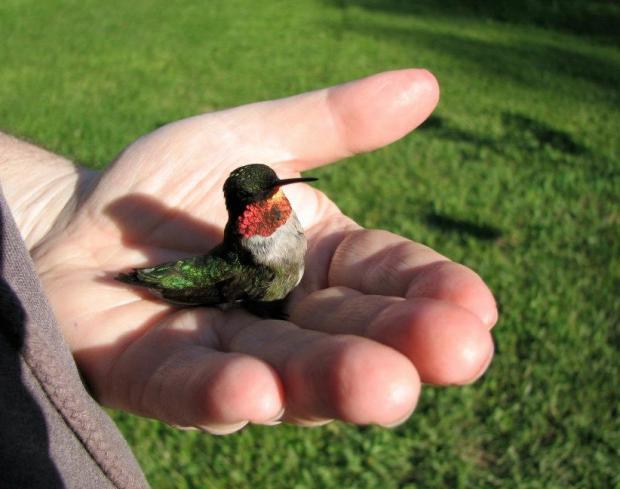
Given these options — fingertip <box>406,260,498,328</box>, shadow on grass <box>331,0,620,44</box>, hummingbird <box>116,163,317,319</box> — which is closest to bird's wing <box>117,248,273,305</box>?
hummingbird <box>116,163,317,319</box>

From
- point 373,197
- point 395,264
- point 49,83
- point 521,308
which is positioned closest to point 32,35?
point 49,83

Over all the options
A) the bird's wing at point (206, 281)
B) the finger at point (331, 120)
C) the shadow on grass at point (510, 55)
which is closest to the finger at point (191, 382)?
the bird's wing at point (206, 281)

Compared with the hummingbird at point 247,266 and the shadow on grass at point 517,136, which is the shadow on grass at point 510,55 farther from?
the hummingbird at point 247,266

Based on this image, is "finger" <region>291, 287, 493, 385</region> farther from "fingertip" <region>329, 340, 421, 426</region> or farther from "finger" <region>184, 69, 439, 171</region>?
"finger" <region>184, 69, 439, 171</region>

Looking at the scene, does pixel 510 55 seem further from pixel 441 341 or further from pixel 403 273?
pixel 441 341

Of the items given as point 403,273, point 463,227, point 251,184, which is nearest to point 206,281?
point 251,184

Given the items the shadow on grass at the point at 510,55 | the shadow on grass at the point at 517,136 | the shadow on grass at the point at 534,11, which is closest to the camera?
the shadow on grass at the point at 517,136

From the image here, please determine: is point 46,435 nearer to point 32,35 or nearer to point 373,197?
point 373,197
